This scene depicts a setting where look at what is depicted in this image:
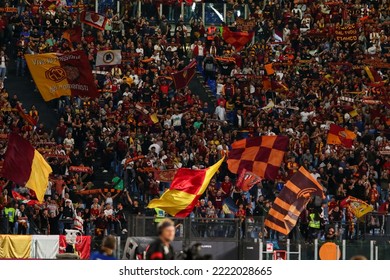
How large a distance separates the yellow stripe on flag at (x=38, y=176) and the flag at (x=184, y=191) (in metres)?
3.47

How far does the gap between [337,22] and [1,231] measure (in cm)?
2651

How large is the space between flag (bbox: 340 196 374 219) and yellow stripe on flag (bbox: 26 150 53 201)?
11140mm

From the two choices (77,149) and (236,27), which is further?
(236,27)

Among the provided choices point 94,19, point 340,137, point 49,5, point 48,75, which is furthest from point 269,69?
point 48,75

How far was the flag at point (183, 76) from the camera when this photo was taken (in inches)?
2154

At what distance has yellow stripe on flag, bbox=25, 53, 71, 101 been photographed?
50906mm

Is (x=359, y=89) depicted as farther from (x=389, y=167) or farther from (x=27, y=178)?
(x=27, y=178)

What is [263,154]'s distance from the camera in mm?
43469

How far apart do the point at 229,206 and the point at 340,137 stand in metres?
7.56

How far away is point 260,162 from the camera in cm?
4353

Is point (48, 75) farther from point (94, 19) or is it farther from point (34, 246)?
point (34, 246)

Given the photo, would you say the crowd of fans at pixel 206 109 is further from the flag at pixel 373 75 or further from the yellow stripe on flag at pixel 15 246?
the yellow stripe on flag at pixel 15 246

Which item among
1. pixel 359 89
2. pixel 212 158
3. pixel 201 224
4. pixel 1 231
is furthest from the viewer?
pixel 359 89
